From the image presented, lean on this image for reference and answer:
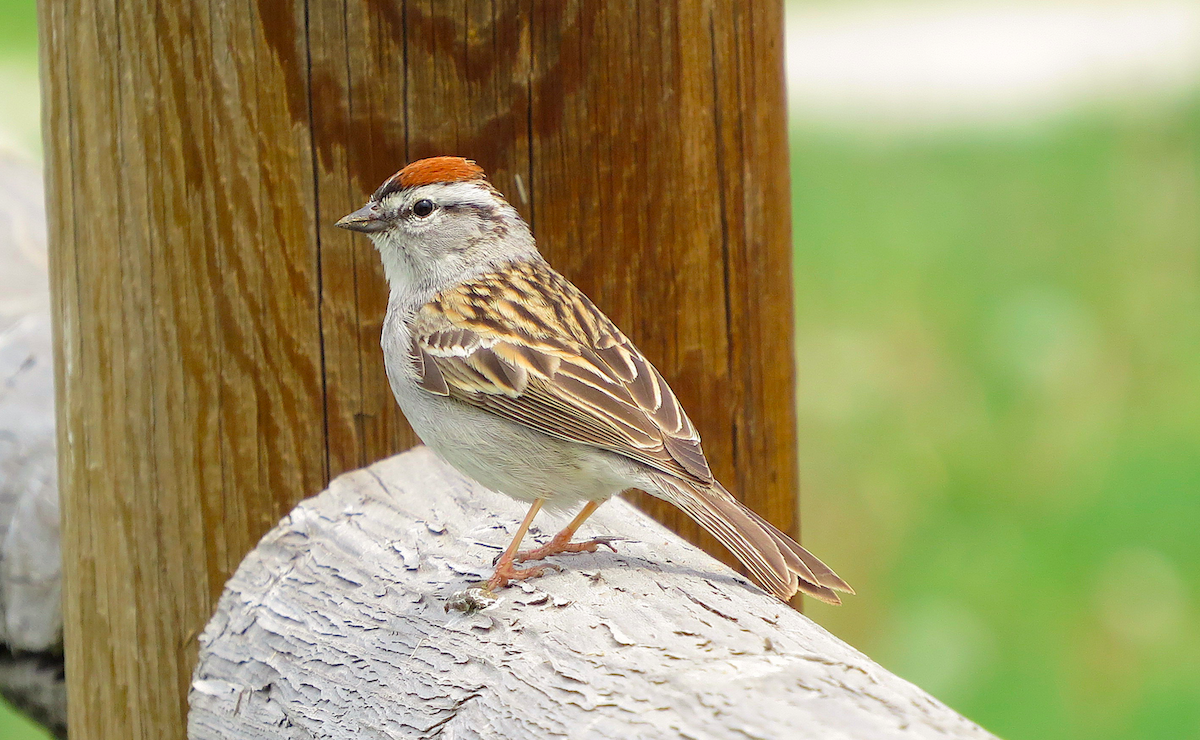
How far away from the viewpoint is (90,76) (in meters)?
2.93

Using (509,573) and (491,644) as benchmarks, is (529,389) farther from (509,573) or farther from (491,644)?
(491,644)

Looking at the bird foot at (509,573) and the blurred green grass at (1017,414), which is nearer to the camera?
the bird foot at (509,573)

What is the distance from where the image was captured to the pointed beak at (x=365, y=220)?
2.93m

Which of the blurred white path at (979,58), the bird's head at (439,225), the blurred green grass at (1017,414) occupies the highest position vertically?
the blurred white path at (979,58)

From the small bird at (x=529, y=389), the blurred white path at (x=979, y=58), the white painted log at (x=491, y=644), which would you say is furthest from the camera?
the blurred white path at (x=979, y=58)

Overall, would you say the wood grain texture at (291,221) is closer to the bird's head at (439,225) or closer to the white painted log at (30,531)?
the bird's head at (439,225)

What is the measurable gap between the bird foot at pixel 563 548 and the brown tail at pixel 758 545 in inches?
7.3

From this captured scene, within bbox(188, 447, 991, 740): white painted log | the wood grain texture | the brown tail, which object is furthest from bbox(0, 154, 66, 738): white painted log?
the brown tail

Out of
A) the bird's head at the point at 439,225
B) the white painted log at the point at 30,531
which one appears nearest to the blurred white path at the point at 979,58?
the bird's head at the point at 439,225

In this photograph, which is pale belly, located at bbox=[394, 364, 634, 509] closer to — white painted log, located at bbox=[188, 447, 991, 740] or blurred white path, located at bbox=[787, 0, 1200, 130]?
white painted log, located at bbox=[188, 447, 991, 740]

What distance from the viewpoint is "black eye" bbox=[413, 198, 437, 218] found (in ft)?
10.1

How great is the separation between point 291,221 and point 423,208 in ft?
1.19

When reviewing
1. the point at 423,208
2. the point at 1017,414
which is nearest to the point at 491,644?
the point at 423,208

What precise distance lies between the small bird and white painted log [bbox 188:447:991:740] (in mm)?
115
